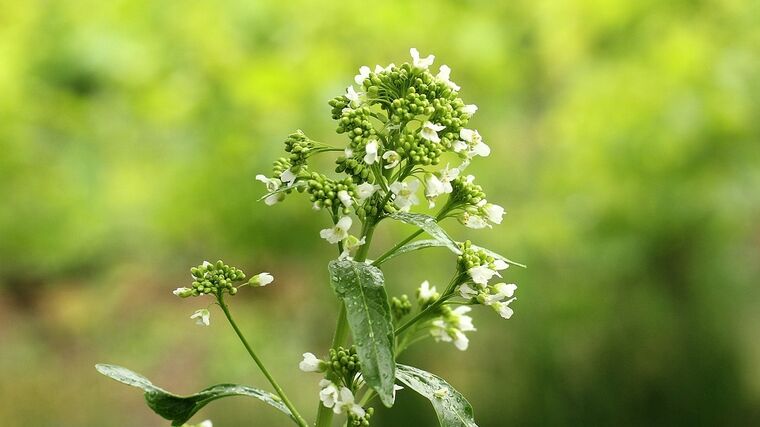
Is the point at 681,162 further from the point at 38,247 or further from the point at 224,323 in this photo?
the point at 38,247

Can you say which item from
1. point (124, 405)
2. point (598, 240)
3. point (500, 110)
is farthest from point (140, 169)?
point (598, 240)

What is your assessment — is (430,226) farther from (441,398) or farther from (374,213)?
(441,398)

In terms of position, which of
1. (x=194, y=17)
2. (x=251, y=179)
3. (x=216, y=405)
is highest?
(x=194, y=17)

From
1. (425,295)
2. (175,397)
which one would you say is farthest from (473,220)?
(175,397)

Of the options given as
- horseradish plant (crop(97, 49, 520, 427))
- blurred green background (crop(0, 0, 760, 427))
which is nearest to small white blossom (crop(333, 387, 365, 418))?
horseradish plant (crop(97, 49, 520, 427))

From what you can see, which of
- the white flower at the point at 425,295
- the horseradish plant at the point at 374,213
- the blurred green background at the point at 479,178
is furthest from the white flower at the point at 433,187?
the blurred green background at the point at 479,178

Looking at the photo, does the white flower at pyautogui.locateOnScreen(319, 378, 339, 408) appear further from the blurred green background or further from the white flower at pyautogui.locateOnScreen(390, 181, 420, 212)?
the blurred green background

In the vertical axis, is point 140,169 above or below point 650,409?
above

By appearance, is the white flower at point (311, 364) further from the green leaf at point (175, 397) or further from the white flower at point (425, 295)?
the white flower at point (425, 295)
